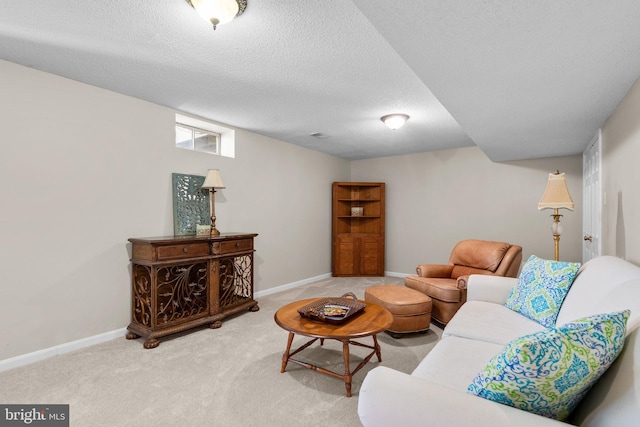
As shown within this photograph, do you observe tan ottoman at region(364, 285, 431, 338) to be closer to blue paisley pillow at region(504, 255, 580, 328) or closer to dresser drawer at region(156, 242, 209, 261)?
blue paisley pillow at region(504, 255, 580, 328)

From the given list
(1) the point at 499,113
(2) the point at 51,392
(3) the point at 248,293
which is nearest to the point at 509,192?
(1) the point at 499,113

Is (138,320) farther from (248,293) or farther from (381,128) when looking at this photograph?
(381,128)

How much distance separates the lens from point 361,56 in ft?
7.41

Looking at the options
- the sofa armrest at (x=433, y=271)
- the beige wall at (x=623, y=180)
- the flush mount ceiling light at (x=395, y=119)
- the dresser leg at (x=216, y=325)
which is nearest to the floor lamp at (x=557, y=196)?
the beige wall at (x=623, y=180)

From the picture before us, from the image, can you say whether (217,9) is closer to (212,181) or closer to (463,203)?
(212,181)

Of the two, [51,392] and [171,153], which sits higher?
[171,153]

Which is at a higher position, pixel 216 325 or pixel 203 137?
pixel 203 137

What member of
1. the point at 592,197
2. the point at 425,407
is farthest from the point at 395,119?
the point at 425,407

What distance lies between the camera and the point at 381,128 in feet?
13.5

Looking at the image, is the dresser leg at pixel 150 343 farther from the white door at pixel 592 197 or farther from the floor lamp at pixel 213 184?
the white door at pixel 592 197

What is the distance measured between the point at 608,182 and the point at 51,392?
453 centimetres

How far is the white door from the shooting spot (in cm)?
317

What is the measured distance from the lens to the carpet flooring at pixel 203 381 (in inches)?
71.6

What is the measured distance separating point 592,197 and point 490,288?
213cm
